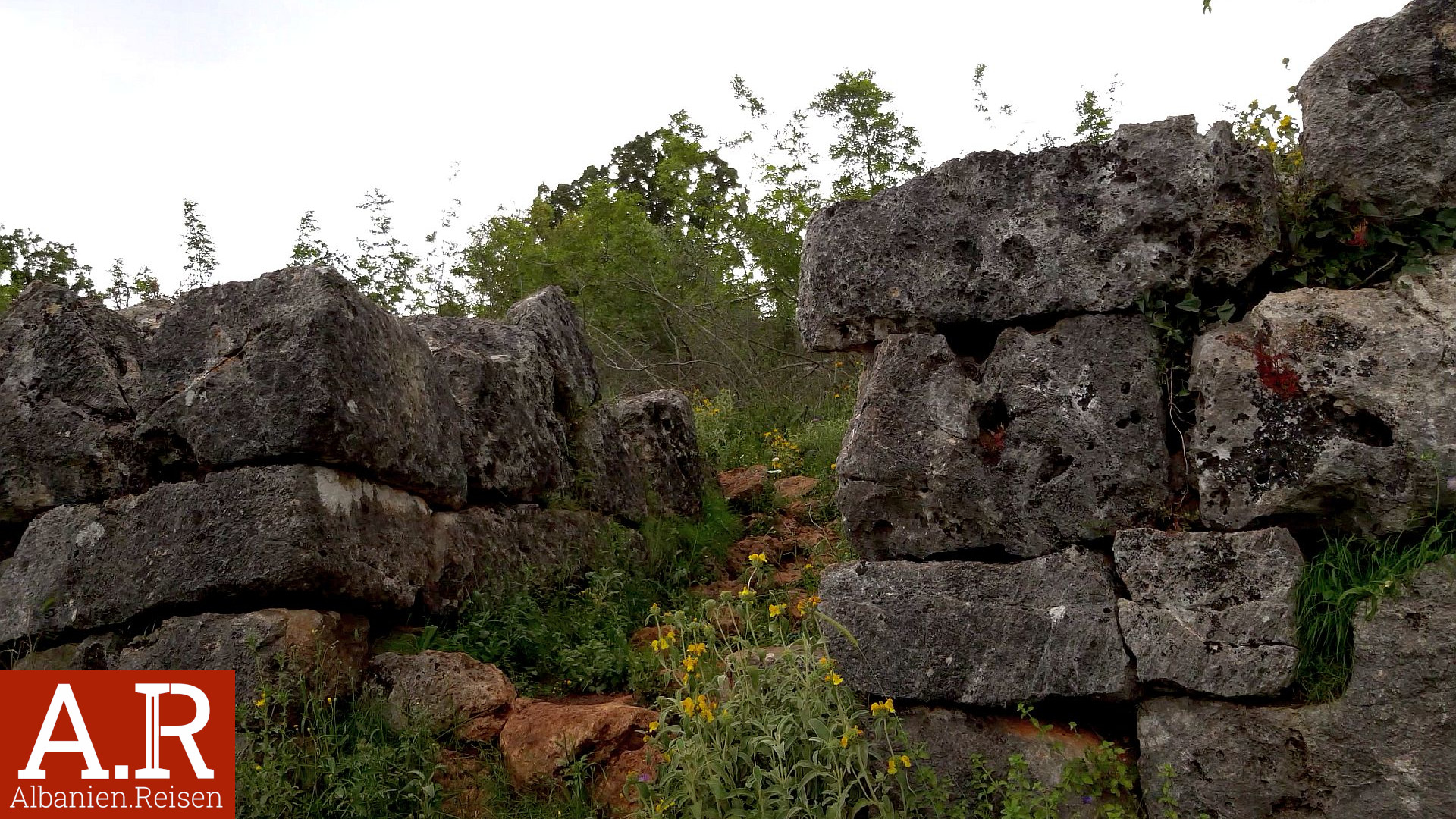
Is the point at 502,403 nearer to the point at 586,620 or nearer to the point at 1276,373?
the point at 586,620

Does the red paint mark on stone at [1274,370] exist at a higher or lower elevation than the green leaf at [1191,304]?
lower

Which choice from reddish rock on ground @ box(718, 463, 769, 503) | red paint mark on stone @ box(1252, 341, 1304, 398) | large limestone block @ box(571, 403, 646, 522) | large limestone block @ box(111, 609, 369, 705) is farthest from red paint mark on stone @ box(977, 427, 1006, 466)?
reddish rock on ground @ box(718, 463, 769, 503)

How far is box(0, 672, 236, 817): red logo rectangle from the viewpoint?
411 cm

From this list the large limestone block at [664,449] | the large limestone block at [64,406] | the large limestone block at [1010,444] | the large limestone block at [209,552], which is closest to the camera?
the large limestone block at [1010,444]

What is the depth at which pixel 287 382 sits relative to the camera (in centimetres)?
460

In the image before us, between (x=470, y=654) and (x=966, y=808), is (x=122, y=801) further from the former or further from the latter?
(x=966, y=808)

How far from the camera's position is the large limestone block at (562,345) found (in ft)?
23.0

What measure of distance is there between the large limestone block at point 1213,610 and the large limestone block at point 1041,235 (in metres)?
0.92

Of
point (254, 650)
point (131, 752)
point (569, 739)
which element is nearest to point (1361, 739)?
point (569, 739)

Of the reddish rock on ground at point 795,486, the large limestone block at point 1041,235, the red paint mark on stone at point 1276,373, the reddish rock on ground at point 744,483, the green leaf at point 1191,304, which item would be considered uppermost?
the large limestone block at point 1041,235

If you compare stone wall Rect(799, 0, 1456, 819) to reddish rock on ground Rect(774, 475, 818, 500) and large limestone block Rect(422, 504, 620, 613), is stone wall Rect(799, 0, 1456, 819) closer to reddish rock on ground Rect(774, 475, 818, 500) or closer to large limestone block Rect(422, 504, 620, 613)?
large limestone block Rect(422, 504, 620, 613)

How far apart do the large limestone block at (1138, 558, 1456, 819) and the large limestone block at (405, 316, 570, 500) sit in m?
3.93

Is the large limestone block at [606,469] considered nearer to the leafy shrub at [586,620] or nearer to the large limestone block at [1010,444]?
the leafy shrub at [586,620]

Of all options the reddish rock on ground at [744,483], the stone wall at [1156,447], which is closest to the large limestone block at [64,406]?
the stone wall at [1156,447]
